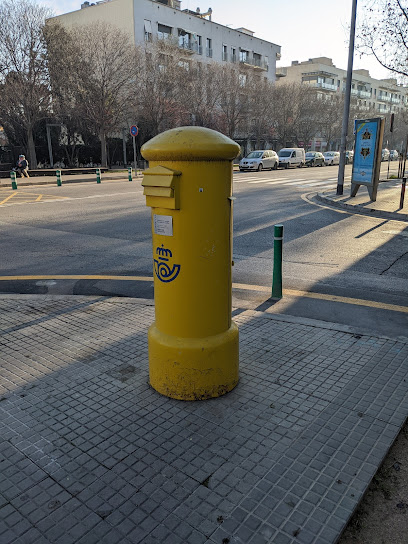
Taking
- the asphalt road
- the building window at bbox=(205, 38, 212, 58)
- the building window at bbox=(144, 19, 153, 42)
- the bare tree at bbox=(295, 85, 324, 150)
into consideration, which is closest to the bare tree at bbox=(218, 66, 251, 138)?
the building window at bbox=(205, 38, 212, 58)

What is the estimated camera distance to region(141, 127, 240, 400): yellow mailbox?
10.1ft

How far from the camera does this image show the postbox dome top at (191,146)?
9.89 feet

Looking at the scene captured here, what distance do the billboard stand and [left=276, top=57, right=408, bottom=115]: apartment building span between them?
62281mm

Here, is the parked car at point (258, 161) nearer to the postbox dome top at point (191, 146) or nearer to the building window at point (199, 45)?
the building window at point (199, 45)

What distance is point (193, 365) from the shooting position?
10.8 ft

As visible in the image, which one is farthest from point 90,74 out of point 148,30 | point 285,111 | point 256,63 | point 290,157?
point 256,63

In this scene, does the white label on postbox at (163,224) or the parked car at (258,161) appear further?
the parked car at (258,161)

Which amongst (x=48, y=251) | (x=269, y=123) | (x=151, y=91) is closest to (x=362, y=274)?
(x=48, y=251)

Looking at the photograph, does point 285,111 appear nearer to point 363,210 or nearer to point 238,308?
point 363,210

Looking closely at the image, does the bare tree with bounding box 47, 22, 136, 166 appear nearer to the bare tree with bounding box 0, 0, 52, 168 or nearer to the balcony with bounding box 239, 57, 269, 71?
the bare tree with bounding box 0, 0, 52, 168

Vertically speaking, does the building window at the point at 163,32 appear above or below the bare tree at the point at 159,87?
above

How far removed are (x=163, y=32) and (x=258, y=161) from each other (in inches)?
890

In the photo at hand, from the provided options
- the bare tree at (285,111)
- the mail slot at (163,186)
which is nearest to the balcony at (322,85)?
the bare tree at (285,111)

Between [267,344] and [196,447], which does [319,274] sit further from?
[196,447]
